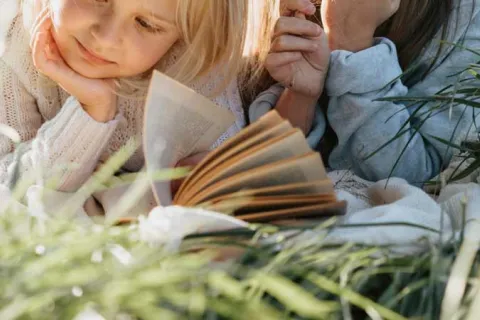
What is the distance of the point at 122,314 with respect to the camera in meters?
0.57

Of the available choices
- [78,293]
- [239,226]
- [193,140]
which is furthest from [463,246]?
[193,140]

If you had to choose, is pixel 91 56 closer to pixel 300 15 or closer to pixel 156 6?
pixel 156 6

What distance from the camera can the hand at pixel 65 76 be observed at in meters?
1.20

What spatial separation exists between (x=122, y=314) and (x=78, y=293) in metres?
0.04

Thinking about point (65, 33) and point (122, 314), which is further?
point (65, 33)

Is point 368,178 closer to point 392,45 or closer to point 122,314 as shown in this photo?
point 392,45

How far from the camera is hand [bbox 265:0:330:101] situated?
4.32ft

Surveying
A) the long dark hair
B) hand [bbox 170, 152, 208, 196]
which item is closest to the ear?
hand [bbox 170, 152, 208, 196]

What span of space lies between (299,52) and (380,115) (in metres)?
0.17

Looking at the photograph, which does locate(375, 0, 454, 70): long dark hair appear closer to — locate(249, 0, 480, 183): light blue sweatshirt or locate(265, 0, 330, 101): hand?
locate(249, 0, 480, 183): light blue sweatshirt

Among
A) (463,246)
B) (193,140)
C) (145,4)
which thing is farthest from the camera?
(145,4)

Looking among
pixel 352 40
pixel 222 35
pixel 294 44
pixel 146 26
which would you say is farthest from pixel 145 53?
pixel 352 40

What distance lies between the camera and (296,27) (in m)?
1.31

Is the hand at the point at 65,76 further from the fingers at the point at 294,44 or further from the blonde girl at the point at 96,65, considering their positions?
the fingers at the point at 294,44
